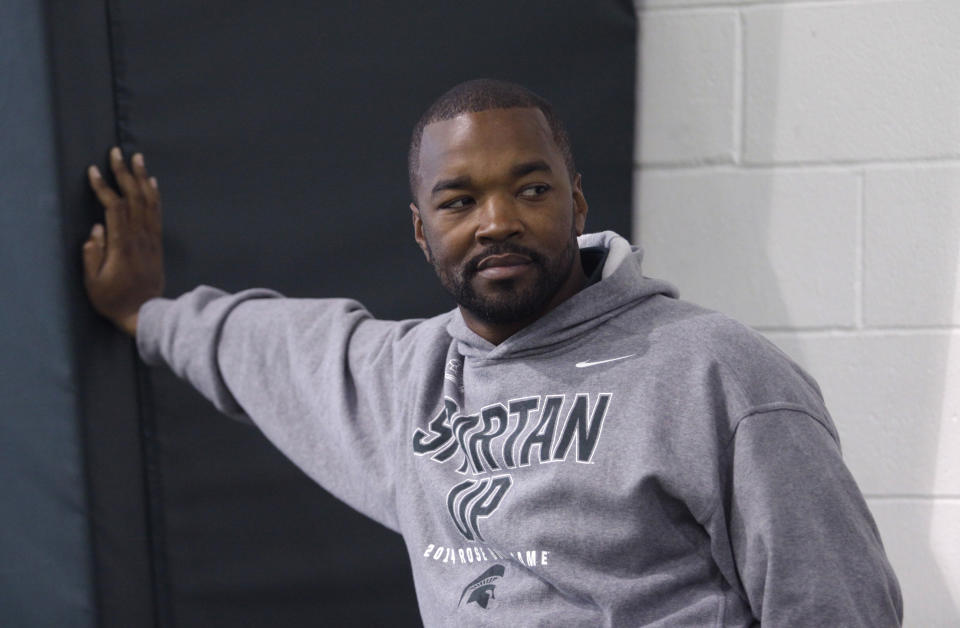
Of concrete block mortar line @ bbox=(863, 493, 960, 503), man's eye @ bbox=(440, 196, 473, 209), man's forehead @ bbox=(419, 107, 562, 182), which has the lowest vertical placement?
concrete block mortar line @ bbox=(863, 493, 960, 503)

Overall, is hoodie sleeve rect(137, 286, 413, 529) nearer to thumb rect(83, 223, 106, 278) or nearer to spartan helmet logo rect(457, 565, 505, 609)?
thumb rect(83, 223, 106, 278)

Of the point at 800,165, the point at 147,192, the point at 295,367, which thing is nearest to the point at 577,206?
the point at 295,367

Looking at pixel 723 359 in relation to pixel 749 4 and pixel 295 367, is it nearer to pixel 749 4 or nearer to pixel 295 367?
pixel 295 367

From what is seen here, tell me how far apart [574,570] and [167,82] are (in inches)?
30.9

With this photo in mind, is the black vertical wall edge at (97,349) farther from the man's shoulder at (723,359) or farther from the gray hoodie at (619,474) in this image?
the man's shoulder at (723,359)

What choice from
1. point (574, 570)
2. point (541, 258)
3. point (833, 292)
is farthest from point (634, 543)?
point (833, 292)

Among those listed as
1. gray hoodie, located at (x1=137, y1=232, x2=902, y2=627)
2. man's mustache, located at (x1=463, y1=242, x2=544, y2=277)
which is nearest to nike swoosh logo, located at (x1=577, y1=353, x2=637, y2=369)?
gray hoodie, located at (x1=137, y1=232, x2=902, y2=627)

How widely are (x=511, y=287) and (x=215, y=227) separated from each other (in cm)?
54

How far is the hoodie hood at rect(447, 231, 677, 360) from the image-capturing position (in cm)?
108

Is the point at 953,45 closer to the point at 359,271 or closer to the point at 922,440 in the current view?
the point at 922,440

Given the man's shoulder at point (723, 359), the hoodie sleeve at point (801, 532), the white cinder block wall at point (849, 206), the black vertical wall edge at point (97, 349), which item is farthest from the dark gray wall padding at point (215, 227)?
the hoodie sleeve at point (801, 532)

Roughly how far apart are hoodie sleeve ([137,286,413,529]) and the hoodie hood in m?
0.22

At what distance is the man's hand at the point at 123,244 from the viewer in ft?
4.07

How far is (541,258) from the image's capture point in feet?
3.49
